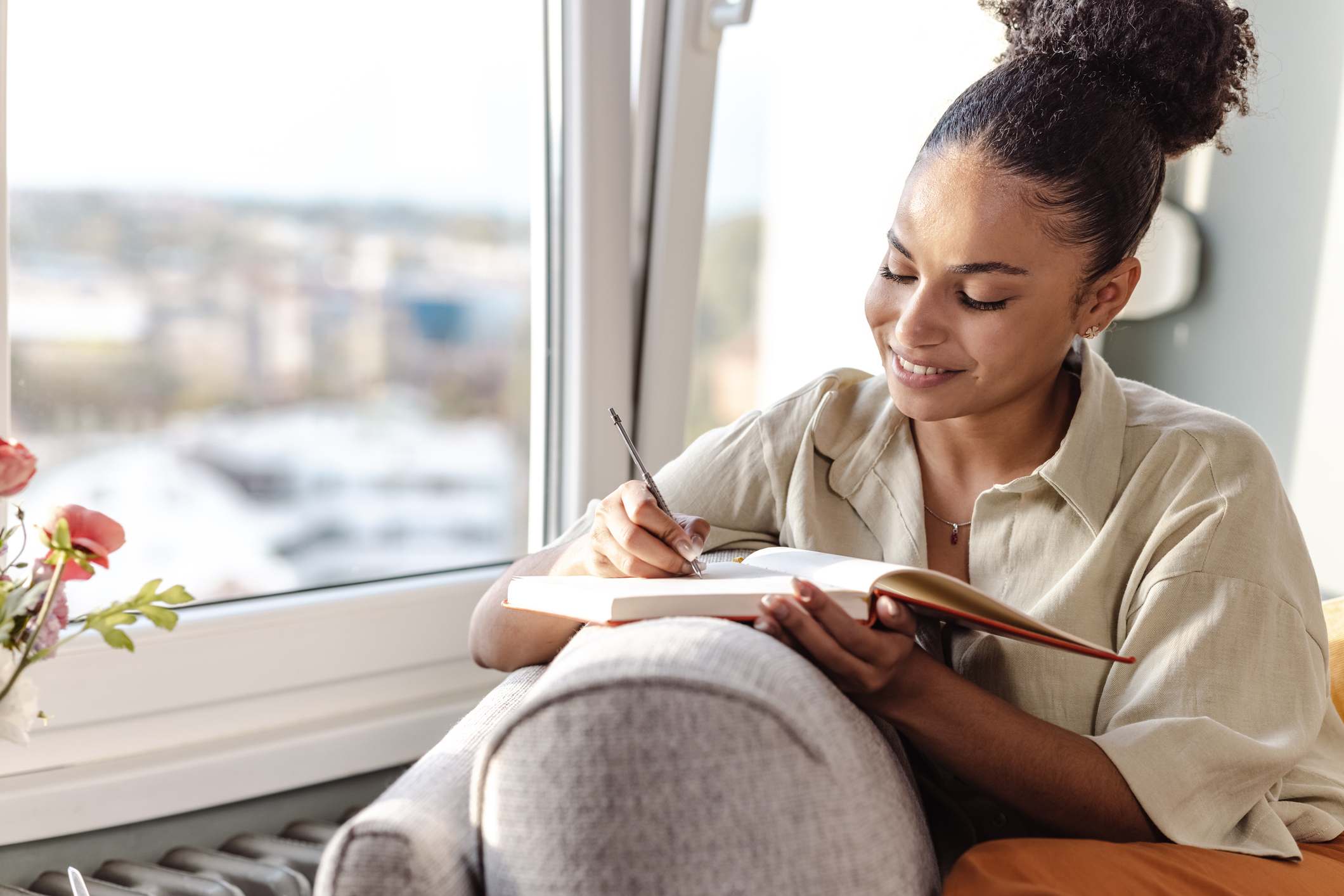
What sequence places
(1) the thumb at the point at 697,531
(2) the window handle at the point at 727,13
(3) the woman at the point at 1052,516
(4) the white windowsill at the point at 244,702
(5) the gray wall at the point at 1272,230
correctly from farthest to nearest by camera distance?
(2) the window handle at the point at 727,13 < (5) the gray wall at the point at 1272,230 < (4) the white windowsill at the point at 244,702 < (1) the thumb at the point at 697,531 < (3) the woman at the point at 1052,516

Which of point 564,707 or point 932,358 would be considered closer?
point 564,707

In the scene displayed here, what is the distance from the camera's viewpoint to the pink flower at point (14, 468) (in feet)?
2.66

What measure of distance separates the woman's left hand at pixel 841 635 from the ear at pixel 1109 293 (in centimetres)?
50

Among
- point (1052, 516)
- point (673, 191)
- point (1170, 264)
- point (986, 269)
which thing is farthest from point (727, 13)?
point (1052, 516)

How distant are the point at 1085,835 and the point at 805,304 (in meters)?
1.41

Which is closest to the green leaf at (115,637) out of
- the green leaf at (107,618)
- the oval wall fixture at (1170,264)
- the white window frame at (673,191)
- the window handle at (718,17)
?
the green leaf at (107,618)

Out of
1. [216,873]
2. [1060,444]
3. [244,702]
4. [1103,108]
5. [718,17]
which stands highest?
[718,17]

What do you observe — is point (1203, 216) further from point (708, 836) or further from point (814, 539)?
point (708, 836)

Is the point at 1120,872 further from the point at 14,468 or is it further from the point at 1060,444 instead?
the point at 14,468

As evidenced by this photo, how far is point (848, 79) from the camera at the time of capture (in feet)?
7.06

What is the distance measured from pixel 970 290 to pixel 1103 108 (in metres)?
0.23

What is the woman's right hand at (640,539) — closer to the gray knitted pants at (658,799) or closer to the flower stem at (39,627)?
the gray knitted pants at (658,799)

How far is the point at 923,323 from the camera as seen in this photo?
3.90 ft

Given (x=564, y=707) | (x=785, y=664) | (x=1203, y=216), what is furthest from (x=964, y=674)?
(x=1203, y=216)
